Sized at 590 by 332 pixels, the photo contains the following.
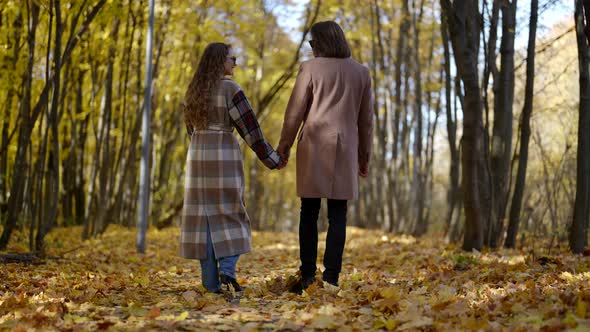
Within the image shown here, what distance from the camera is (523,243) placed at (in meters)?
9.12

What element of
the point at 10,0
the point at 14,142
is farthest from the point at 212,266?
the point at 14,142

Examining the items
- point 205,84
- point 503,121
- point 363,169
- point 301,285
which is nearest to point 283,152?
point 363,169

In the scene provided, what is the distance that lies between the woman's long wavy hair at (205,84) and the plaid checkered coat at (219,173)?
5 cm

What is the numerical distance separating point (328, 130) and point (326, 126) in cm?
3

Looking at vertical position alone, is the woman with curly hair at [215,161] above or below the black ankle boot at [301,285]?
above

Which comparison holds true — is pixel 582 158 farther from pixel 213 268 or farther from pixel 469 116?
pixel 213 268

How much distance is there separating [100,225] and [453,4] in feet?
25.1

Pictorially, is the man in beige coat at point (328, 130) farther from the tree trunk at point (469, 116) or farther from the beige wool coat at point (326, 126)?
the tree trunk at point (469, 116)

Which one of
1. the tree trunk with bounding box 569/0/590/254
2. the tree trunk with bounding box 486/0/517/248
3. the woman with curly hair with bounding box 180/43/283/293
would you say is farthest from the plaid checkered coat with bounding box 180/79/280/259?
the tree trunk with bounding box 486/0/517/248

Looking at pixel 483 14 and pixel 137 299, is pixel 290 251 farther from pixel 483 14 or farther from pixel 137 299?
pixel 137 299

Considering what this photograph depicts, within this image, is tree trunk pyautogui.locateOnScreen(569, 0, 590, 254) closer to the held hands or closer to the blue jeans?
the held hands

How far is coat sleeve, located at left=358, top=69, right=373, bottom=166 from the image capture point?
15.0 feet

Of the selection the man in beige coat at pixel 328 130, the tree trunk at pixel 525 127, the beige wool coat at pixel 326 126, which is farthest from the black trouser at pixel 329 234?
the tree trunk at pixel 525 127

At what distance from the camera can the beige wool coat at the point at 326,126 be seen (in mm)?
4418
